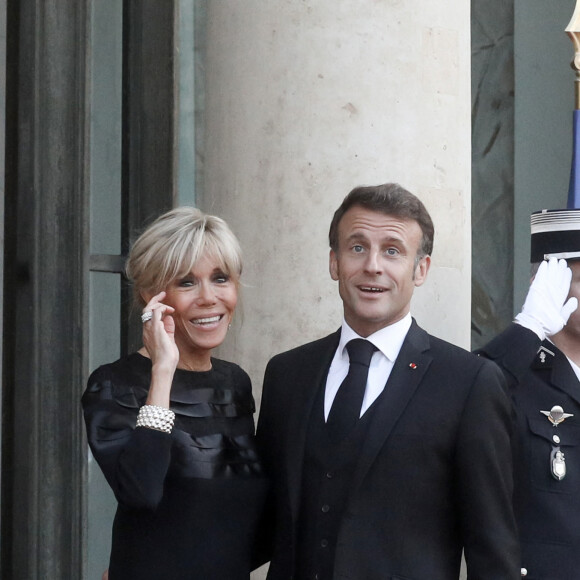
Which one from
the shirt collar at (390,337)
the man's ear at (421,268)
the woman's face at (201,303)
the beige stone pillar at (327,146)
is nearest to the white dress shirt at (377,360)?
the shirt collar at (390,337)

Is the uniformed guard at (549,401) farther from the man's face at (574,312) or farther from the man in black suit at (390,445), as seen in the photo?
the man in black suit at (390,445)

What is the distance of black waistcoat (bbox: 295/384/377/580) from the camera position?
139 inches

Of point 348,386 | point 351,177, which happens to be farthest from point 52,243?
point 348,386

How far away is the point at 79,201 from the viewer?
4.71 metres

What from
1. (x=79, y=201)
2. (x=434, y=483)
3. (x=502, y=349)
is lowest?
(x=434, y=483)

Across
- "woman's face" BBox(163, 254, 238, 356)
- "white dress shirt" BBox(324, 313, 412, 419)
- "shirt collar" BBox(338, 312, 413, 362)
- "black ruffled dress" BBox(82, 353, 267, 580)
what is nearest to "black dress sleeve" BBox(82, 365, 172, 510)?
"black ruffled dress" BBox(82, 353, 267, 580)

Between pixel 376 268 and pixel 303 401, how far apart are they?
1.32ft

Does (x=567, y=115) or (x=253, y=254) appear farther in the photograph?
(x=567, y=115)

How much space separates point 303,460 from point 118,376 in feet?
1.79

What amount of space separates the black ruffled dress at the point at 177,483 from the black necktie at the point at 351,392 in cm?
34

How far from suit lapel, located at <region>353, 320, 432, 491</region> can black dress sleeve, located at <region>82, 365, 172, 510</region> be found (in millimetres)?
494

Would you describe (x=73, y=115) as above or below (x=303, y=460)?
above

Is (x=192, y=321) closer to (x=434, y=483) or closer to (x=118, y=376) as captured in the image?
(x=118, y=376)

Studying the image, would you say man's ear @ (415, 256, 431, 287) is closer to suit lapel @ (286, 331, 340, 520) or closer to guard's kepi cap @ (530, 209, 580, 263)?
suit lapel @ (286, 331, 340, 520)
